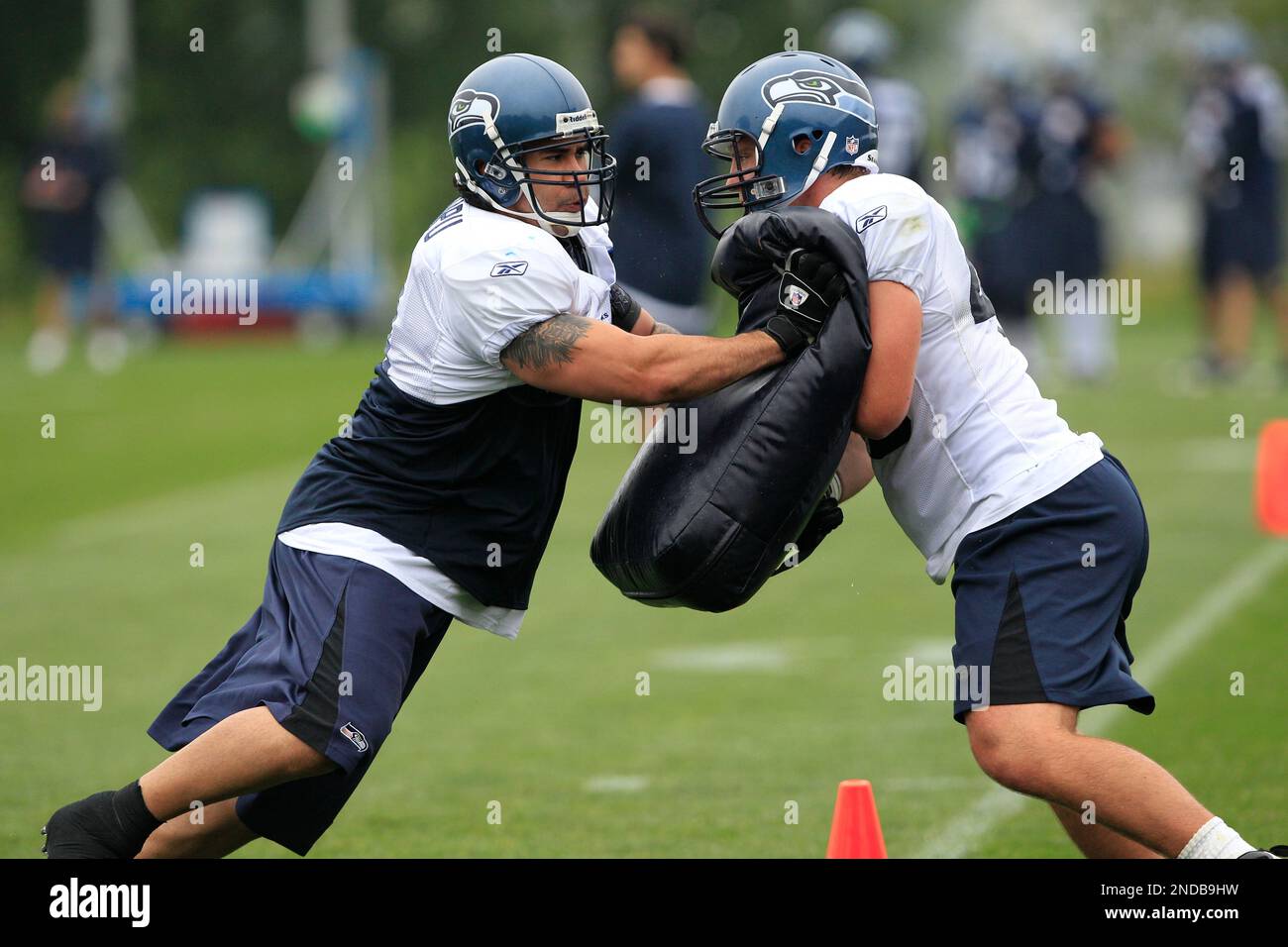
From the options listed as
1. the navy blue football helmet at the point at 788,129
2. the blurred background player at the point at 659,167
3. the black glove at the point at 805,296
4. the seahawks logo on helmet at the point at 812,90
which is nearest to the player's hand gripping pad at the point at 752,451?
the black glove at the point at 805,296

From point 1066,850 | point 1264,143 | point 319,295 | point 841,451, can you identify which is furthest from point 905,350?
point 319,295

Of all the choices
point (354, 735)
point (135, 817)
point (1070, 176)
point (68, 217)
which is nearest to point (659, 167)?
point (354, 735)

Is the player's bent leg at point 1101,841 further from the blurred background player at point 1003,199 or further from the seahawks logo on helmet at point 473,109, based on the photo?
the blurred background player at point 1003,199

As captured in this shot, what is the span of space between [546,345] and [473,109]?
A: 0.62 meters

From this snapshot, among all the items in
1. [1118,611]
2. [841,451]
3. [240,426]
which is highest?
[841,451]

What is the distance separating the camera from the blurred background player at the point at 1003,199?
17.2 metres

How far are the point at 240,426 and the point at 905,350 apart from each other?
1185cm

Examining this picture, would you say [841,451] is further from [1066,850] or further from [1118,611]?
[1066,850]

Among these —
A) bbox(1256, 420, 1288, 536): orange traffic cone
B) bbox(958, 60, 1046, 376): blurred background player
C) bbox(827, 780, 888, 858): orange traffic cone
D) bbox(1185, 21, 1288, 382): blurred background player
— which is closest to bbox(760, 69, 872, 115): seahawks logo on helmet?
bbox(827, 780, 888, 858): orange traffic cone

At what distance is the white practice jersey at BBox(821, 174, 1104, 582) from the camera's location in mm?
4164

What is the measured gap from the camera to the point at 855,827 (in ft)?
15.1

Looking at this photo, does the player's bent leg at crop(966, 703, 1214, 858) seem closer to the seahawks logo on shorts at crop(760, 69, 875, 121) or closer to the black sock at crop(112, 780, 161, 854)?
the seahawks logo on shorts at crop(760, 69, 875, 121)

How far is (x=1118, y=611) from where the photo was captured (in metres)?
4.18
